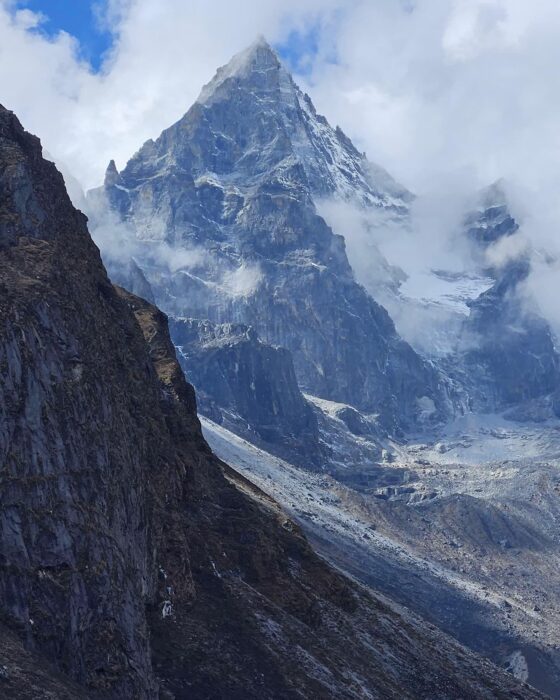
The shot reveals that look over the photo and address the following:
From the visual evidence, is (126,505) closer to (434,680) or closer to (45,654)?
(45,654)

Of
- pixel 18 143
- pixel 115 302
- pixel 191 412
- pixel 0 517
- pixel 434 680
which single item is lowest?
pixel 434 680

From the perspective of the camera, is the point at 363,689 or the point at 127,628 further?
the point at 363,689

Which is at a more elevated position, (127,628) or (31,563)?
(31,563)

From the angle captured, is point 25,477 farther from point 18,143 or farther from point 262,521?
point 262,521

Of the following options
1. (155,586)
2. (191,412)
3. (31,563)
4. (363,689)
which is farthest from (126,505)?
(191,412)

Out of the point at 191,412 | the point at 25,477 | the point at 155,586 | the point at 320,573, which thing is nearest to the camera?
the point at 25,477

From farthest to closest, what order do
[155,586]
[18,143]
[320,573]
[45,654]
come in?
[320,573] < [18,143] < [155,586] < [45,654]
